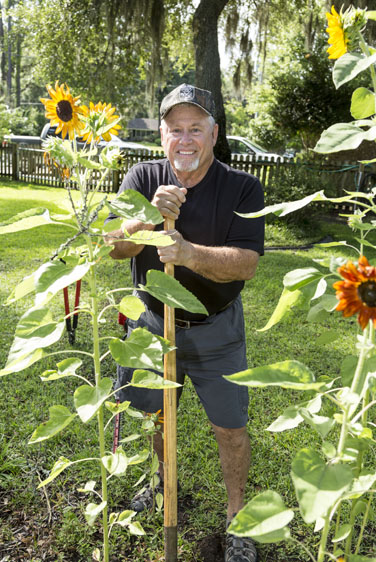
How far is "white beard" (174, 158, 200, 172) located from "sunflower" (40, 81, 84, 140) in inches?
32.2

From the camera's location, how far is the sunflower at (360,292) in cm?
Result: 90

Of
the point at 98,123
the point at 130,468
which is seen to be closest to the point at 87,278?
the point at 98,123

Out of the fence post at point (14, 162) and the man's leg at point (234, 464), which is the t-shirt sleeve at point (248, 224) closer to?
the man's leg at point (234, 464)

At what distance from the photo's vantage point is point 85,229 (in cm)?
132

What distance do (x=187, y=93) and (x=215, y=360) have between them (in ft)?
3.88

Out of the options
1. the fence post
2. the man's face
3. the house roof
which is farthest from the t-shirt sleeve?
the house roof

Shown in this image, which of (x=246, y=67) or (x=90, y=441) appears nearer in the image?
(x=90, y=441)

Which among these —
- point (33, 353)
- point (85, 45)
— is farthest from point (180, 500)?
point (85, 45)

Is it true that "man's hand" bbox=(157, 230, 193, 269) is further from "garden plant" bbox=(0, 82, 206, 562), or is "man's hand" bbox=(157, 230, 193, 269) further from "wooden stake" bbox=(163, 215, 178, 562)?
"garden plant" bbox=(0, 82, 206, 562)

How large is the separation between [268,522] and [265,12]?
35.9 feet

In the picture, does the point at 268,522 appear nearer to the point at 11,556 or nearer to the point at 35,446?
the point at 11,556

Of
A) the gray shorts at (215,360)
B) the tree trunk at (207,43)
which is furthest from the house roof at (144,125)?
the gray shorts at (215,360)

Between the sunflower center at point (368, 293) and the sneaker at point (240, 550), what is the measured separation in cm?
167

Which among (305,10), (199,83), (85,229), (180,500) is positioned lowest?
(180,500)
